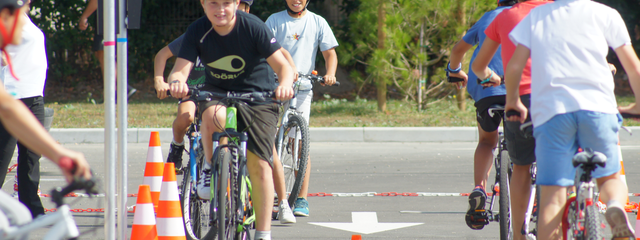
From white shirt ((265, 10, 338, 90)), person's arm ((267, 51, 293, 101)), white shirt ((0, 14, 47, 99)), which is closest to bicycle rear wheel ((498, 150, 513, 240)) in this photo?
person's arm ((267, 51, 293, 101))

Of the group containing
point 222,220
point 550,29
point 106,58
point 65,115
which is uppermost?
point 550,29

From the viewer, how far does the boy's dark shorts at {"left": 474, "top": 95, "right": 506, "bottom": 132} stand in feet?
13.7

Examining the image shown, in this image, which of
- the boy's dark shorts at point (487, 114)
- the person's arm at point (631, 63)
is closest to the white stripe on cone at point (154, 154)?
the boy's dark shorts at point (487, 114)

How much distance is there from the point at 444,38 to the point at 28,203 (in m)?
8.70

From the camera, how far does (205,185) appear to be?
4.04 meters

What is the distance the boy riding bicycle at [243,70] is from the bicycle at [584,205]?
163 centimetres

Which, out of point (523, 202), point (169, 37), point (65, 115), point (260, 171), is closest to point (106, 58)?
point (260, 171)

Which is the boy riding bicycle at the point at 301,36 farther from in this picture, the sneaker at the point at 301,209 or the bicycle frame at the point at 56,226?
the bicycle frame at the point at 56,226

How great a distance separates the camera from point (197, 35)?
3.97m

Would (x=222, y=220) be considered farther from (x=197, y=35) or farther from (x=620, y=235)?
(x=620, y=235)

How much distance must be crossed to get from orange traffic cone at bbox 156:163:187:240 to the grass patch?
6812 mm

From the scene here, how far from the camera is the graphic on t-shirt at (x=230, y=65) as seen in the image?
3971 mm

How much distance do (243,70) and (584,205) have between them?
2.03 metres

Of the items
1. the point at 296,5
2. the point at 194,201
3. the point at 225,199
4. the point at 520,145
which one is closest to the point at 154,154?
the point at 194,201
